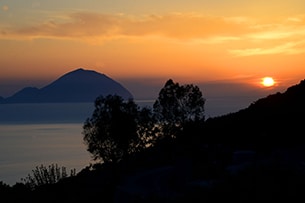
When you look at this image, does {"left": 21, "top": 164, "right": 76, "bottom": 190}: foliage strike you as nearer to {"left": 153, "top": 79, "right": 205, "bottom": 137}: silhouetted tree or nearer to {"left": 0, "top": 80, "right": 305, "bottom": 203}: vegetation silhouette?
{"left": 0, "top": 80, "right": 305, "bottom": 203}: vegetation silhouette

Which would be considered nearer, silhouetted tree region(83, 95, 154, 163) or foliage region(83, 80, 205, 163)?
foliage region(83, 80, 205, 163)

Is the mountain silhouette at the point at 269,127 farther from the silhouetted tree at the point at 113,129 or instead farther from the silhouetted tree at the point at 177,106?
the silhouetted tree at the point at 113,129

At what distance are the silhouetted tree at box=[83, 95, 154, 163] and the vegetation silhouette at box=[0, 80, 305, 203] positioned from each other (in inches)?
3.1

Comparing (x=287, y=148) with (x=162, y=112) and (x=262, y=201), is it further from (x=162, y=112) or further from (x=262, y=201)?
(x=162, y=112)

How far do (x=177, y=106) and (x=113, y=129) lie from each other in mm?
5355

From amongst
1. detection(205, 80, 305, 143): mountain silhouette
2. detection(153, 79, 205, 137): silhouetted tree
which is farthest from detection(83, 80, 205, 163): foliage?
detection(205, 80, 305, 143): mountain silhouette

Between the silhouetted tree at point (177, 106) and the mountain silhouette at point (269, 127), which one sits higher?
the silhouetted tree at point (177, 106)

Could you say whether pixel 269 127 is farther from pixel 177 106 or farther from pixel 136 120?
pixel 136 120

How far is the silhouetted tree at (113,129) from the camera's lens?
39719 millimetres

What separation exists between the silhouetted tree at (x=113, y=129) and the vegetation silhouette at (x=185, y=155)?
0.26 ft

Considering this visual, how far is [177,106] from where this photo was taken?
38875 millimetres

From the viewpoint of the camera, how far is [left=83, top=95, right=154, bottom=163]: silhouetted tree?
3972 centimetres

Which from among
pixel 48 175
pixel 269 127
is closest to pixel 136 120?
pixel 269 127

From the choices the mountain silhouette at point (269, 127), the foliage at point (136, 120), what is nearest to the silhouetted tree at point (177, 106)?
the foliage at point (136, 120)
